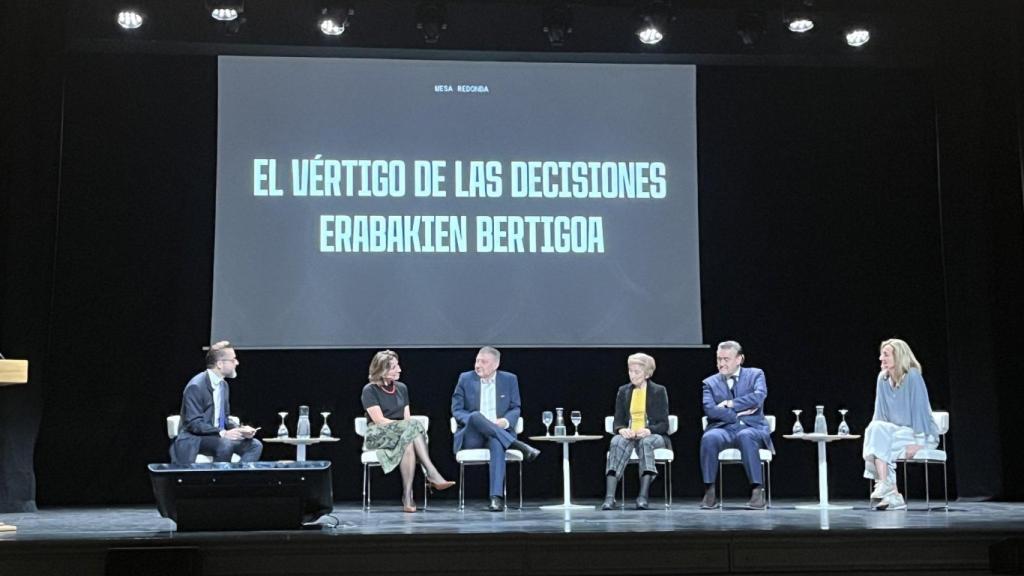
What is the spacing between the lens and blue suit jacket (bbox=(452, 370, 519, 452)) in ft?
22.2

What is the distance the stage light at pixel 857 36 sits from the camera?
7434 mm

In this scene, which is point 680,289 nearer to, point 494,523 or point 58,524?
point 494,523

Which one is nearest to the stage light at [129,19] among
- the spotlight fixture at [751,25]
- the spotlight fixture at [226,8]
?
the spotlight fixture at [226,8]

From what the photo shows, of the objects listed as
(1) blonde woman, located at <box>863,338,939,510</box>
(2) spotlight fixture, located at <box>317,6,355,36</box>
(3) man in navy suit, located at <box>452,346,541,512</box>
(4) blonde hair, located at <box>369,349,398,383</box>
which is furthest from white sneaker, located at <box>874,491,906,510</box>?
(2) spotlight fixture, located at <box>317,6,355,36</box>

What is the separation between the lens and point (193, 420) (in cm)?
598

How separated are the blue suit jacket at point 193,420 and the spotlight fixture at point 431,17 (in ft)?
8.74

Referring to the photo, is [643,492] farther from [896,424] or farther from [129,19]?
[129,19]

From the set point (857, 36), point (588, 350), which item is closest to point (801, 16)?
point (857, 36)

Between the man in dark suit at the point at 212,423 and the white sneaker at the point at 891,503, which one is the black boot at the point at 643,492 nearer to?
the white sneaker at the point at 891,503

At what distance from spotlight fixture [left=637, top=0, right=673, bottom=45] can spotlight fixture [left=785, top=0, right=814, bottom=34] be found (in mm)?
767

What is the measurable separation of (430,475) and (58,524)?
2.04m

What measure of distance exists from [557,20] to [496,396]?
2467mm

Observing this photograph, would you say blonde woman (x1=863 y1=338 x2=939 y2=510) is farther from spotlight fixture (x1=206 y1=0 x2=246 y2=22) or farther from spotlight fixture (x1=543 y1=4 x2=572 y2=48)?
spotlight fixture (x1=206 y1=0 x2=246 y2=22)

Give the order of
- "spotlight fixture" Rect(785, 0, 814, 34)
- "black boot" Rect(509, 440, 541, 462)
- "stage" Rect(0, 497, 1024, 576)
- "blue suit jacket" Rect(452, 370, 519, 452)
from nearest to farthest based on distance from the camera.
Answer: "stage" Rect(0, 497, 1024, 576), "black boot" Rect(509, 440, 541, 462), "blue suit jacket" Rect(452, 370, 519, 452), "spotlight fixture" Rect(785, 0, 814, 34)
